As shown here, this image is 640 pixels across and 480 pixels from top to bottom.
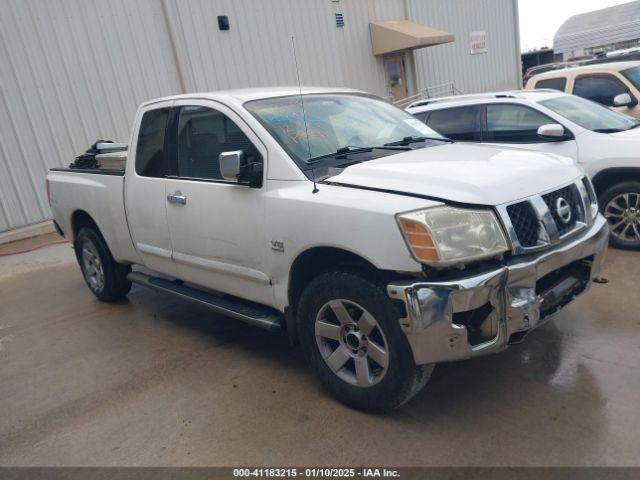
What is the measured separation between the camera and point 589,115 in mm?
5801

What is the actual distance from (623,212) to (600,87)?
3.55 metres

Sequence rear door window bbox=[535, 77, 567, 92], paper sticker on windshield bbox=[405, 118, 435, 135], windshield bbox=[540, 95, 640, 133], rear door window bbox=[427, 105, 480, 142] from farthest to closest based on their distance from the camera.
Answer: rear door window bbox=[535, 77, 567, 92], rear door window bbox=[427, 105, 480, 142], windshield bbox=[540, 95, 640, 133], paper sticker on windshield bbox=[405, 118, 435, 135]

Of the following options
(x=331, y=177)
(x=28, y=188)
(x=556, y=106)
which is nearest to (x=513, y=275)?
(x=331, y=177)

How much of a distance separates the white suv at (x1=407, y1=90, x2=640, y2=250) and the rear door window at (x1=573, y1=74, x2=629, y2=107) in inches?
80.9

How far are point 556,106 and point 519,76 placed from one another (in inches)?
626

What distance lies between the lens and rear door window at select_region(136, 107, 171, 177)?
14.0ft

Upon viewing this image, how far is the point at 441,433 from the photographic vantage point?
2850 millimetres

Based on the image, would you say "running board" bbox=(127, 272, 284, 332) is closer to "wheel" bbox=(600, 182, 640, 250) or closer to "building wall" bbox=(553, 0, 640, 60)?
"wheel" bbox=(600, 182, 640, 250)

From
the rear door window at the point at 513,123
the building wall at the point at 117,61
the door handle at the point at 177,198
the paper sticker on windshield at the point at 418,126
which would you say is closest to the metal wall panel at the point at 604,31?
the building wall at the point at 117,61

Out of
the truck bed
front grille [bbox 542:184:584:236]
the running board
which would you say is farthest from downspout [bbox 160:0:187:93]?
front grille [bbox 542:184:584:236]

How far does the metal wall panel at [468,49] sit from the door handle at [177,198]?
42.9 ft

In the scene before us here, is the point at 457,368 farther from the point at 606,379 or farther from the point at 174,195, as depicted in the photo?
the point at 174,195

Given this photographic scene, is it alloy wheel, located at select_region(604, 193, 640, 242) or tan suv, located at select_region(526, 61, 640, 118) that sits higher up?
tan suv, located at select_region(526, 61, 640, 118)

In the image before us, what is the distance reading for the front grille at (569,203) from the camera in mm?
3027
